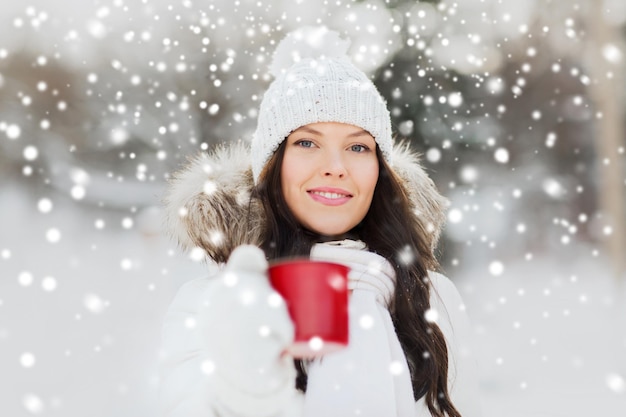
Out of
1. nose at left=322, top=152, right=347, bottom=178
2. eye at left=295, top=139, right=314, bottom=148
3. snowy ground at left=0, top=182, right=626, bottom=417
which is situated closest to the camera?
nose at left=322, top=152, right=347, bottom=178

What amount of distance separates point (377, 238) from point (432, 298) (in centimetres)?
28

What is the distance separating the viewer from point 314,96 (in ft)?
6.51

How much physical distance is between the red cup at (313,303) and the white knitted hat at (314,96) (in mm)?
874

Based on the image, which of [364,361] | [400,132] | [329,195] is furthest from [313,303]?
[400,132]

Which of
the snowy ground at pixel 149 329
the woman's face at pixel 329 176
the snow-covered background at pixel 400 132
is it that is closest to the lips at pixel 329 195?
the woman's face at pixel 329 176

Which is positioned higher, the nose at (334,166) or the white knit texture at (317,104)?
the white knit texture at (317,104)

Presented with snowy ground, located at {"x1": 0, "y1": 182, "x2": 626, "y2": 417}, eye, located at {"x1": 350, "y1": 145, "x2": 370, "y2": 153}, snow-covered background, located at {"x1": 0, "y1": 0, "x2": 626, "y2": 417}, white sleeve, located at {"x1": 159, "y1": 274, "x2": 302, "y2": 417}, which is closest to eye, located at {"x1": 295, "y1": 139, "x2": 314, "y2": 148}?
eye, located at {"x1": 350, "y1": 145, "x2": 370, "y2": 153}

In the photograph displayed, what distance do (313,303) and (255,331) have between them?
116 mm

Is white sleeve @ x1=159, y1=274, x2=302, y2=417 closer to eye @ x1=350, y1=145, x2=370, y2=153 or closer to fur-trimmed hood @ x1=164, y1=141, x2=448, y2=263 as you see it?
fur-trimmed hood @ x1=164, y1=141, x2=448, y2=263

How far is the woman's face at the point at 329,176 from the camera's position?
6.20 ft

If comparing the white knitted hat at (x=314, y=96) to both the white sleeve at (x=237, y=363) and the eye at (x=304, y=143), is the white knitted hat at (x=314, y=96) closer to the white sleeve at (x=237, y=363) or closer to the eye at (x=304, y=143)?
the eye at (x=304, y=143)

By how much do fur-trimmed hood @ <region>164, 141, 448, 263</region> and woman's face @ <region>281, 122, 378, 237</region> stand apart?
0.15 m

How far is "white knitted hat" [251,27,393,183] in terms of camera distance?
1.97 metres

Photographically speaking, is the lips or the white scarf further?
the lips
